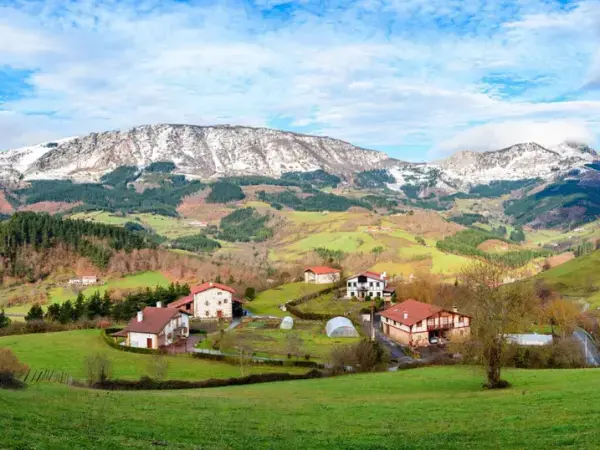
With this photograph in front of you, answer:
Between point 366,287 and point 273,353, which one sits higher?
point 366,287

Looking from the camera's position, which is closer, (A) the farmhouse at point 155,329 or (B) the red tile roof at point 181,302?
(A) the farmhouse at point 155,329

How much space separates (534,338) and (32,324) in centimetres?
6864

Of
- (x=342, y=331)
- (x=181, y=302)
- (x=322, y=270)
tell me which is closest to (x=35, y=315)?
(x=181, y=302)

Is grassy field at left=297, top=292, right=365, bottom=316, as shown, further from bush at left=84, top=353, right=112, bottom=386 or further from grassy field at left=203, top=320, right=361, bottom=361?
bush at left=84, top=353, right=112, bottom=386

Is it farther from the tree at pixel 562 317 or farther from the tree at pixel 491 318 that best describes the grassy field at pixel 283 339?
the tree at pixel 562 317

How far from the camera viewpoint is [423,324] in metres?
68.0

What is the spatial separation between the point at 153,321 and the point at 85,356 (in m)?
13.4

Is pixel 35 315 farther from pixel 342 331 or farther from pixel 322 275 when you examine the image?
pixel 322 275

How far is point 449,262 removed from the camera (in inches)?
6161

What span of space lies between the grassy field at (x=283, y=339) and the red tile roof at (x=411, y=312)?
7.37m

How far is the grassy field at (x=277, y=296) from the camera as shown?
300 ft

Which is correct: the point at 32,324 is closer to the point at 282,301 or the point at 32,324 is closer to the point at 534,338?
the point at 282,301

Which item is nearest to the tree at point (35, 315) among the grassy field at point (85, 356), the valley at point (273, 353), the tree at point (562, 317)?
the valley at point (273, 353)

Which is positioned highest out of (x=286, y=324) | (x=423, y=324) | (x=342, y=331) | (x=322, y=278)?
(x=322, y=278)
